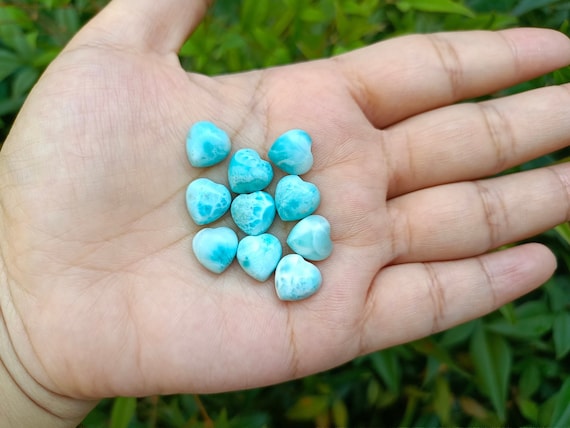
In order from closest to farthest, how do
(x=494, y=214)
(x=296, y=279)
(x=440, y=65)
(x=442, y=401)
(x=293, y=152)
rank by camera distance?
(x=296, y=279), (x=293, y=152), (x=494, y=214), (x=440, y=65), (x=442, y=401)

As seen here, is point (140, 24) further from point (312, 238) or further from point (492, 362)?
point (492, 362)

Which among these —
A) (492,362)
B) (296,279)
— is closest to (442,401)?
(492,362)

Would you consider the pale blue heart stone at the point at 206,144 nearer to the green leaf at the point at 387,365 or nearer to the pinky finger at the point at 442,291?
the pinky finger at the point at 442,291

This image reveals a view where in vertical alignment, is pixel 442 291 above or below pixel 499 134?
below

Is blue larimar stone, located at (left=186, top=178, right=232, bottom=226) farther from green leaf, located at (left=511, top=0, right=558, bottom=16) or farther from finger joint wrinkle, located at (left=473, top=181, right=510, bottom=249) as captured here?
green leaf, located at (left=511, top=0, right=558, bottom=16)

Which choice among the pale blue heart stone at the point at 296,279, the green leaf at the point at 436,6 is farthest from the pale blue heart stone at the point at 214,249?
the green leaf at the point at 436,6

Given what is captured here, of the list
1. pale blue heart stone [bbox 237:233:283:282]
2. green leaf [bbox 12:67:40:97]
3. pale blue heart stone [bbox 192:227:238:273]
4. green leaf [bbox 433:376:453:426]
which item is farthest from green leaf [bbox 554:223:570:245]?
green leaf [bbox 12:67:40:97]

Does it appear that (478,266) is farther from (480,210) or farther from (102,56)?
(102,56)

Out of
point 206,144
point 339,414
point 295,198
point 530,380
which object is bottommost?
point 339,414
